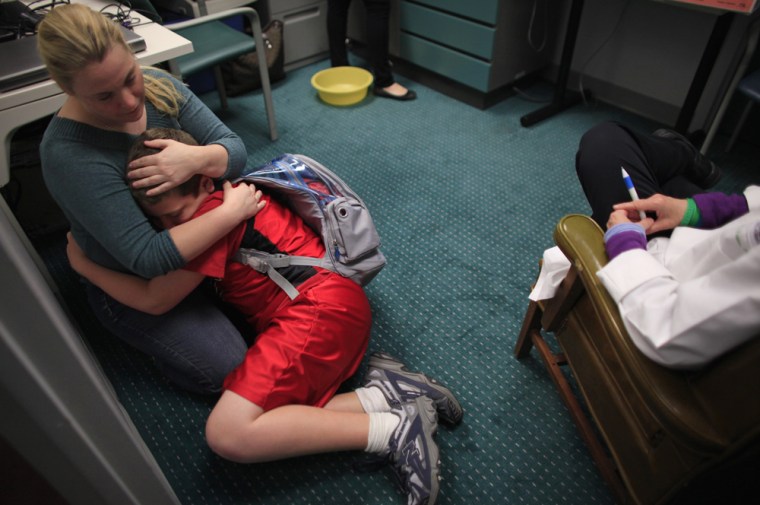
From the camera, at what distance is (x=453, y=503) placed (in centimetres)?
100

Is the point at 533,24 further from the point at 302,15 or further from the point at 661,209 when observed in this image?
the point at 661,209

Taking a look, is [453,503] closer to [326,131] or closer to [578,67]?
[326,131]

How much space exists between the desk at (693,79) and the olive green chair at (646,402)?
1259mm

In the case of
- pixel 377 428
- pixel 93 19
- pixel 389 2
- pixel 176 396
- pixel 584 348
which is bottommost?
pixel 176 396

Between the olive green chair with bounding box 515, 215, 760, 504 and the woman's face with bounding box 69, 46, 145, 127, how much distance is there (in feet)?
2.77

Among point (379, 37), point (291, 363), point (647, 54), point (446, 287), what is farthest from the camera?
point (379, 37)

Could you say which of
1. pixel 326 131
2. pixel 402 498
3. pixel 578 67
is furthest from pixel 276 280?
pixel 578 67

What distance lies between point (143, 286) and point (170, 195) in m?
0.22

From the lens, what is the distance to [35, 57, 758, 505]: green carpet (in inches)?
41.0

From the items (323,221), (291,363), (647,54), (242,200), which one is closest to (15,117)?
(242,200)

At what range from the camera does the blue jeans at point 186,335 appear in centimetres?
106

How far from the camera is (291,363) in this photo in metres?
0.97

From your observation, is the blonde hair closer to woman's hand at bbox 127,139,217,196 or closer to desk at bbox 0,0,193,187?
woman's hand at bbox 127,139,217,196

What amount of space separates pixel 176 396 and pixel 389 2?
6.79 ft
